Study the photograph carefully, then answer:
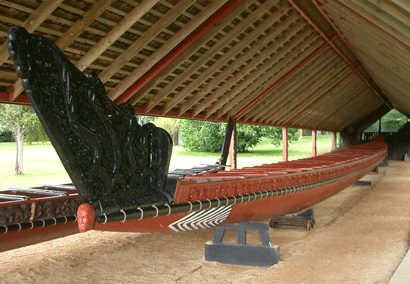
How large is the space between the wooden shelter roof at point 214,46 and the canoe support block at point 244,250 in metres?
2.72

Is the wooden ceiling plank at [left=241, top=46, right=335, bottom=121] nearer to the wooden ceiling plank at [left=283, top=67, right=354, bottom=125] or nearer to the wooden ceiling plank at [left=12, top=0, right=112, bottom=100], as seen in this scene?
the wooden ceiling plank at [left=283, top=67, right=354, bottom=125]

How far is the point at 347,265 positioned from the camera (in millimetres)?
4203

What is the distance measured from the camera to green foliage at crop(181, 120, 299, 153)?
2370 cm

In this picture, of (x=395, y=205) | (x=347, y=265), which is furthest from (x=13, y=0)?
(x=395, y=205)

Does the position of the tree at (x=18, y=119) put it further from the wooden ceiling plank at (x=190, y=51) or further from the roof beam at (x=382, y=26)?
the roof beam at (x=382, y=26)

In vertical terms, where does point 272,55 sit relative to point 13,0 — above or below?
above

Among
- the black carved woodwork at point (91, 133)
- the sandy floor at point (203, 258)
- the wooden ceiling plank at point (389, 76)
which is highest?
the wooden ceiling plank at point (389, 76)

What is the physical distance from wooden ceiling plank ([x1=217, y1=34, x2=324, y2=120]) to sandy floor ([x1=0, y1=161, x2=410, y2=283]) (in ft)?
12.2

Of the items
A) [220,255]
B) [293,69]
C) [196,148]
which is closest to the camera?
[220,255]

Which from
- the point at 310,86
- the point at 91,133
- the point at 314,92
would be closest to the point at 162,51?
the point at 91,133

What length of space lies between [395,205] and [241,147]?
1758 centimetres

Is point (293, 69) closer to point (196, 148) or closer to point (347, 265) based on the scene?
point (347, 265)

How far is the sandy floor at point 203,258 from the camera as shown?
3.92 meters

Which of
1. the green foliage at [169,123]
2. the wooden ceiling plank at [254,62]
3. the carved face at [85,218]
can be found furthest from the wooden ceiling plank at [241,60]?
the green foliage at [169,123]
